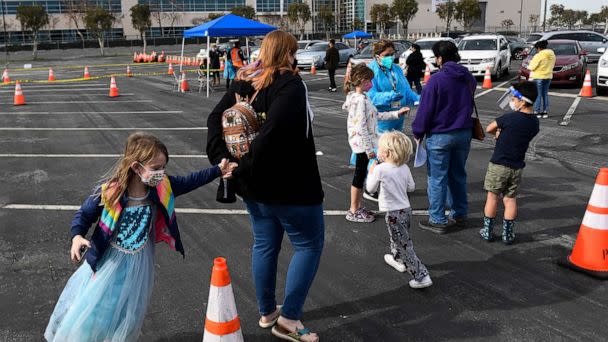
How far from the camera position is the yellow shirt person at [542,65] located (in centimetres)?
1162

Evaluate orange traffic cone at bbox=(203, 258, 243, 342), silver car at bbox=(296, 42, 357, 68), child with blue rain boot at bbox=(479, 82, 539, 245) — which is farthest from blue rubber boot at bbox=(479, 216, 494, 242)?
silver car at bbox=(296, 42, 357, 68)

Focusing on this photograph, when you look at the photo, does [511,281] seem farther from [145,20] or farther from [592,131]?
[145,20]

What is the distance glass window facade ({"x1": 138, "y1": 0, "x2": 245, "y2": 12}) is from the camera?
85375 mm

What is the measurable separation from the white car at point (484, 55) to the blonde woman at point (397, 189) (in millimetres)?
16614

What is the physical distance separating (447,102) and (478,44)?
1789cm

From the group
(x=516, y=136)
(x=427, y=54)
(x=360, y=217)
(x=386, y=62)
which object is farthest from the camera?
(x=427, y=54)

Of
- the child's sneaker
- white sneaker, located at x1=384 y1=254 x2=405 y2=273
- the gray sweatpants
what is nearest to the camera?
the gray sweatpants

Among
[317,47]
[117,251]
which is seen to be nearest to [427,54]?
[317,47]

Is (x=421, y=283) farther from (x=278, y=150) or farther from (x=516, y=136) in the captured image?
(x=278, y=150)

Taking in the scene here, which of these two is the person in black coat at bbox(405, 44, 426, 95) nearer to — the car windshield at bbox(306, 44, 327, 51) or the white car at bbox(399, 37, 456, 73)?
the white car at bbox(399, 37, 456, 73)

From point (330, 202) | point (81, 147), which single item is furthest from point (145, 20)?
point (330, 202)

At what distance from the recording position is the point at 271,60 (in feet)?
9.82

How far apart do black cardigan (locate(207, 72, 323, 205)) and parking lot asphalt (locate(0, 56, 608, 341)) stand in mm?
1063

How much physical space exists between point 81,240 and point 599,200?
13.1ft
